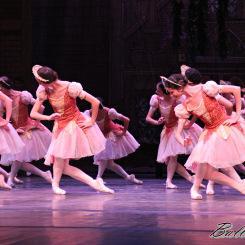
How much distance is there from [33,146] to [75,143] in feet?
5.77

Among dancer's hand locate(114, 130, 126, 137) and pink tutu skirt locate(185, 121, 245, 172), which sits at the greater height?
pink tutu skirt locate(185, 121, 245, 172)

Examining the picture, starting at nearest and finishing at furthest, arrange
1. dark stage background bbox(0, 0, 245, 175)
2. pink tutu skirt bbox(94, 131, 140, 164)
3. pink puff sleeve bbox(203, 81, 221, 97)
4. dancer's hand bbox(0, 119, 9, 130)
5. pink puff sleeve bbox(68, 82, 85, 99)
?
pink puff sleeve bbox(203, 81, 221, 97) → pink puff sleeve bbox(68, 82, 85, 99) → dancer's hand bbox(0, 119, 9, 130) → pink tutu skirt bbox(94, 131, 140, 164) → dark stage background bbox(0, 0, 245, 175)

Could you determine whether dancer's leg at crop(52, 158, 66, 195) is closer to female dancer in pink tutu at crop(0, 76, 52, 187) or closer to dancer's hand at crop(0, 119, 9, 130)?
dancer's hand at crop(0, 119, 9, 130)

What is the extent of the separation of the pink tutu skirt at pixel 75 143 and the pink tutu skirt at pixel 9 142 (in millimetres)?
707

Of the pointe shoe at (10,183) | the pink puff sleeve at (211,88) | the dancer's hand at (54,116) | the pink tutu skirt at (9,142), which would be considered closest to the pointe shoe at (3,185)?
the pink tutu skirt at (9,142)

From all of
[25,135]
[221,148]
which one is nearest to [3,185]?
[25,135]

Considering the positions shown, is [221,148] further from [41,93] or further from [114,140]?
[114,140]

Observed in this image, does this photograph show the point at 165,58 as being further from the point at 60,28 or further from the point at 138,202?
the point at 138,202

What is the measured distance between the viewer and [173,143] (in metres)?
8.29

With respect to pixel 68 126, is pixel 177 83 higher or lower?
higher

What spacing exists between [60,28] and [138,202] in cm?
595

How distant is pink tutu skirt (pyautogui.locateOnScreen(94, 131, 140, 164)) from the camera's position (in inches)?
349

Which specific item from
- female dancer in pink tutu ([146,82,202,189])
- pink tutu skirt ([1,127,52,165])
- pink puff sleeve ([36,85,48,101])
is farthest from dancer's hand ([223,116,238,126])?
pink tutu skirt ([1,127,52,165])

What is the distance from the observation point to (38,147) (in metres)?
8.71
